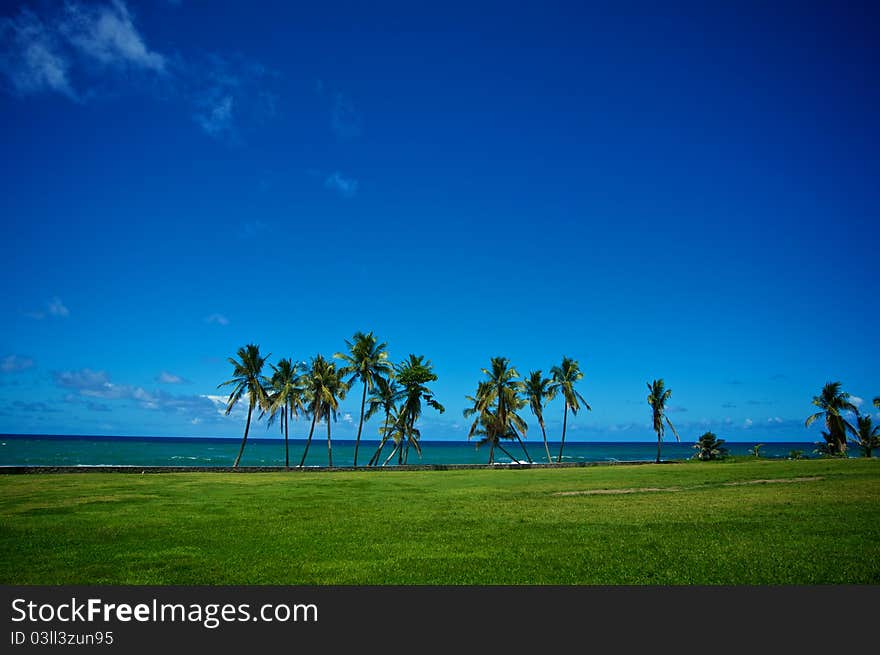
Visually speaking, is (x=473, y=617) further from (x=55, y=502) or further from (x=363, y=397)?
(x=363, y=397)

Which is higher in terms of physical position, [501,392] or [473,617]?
[501,392]

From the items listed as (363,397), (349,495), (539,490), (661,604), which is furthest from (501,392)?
(661,604)

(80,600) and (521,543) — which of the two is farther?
(521,543)

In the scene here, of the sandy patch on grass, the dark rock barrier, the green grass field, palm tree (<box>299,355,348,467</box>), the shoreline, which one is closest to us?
the green grass field

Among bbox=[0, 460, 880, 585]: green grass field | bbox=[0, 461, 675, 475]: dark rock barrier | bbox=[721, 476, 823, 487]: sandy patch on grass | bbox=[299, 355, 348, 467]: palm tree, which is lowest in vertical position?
bbox=[0, 461, 675, 475]: dark rock barrier

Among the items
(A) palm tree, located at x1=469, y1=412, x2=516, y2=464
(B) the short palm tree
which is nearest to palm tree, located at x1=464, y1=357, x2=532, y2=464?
(A) palm tree, located at x1=469, y1=412, x2=516, y2=464

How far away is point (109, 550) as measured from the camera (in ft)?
36.3

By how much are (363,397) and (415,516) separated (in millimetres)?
32376

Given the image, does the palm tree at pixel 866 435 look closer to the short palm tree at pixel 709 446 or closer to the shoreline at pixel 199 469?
the short palm tree at pixel 709 446

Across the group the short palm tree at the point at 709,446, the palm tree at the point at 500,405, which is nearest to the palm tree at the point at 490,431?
the palm tree at the point at 500,405

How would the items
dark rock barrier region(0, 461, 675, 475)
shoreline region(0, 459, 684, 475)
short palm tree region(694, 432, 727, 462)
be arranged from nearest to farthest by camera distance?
shoreline region(0, 459, 684, 475)
dark rock barrier region(0, 461, 675, 475)
short palm tree region(694, 432, 727, 462)

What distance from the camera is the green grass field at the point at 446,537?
9.09m

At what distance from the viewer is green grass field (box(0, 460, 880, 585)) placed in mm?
9094

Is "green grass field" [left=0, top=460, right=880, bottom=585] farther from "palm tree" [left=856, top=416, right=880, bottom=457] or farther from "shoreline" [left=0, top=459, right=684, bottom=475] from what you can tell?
"palm tree" [left=856, top=416, right=880, bottom=457]
